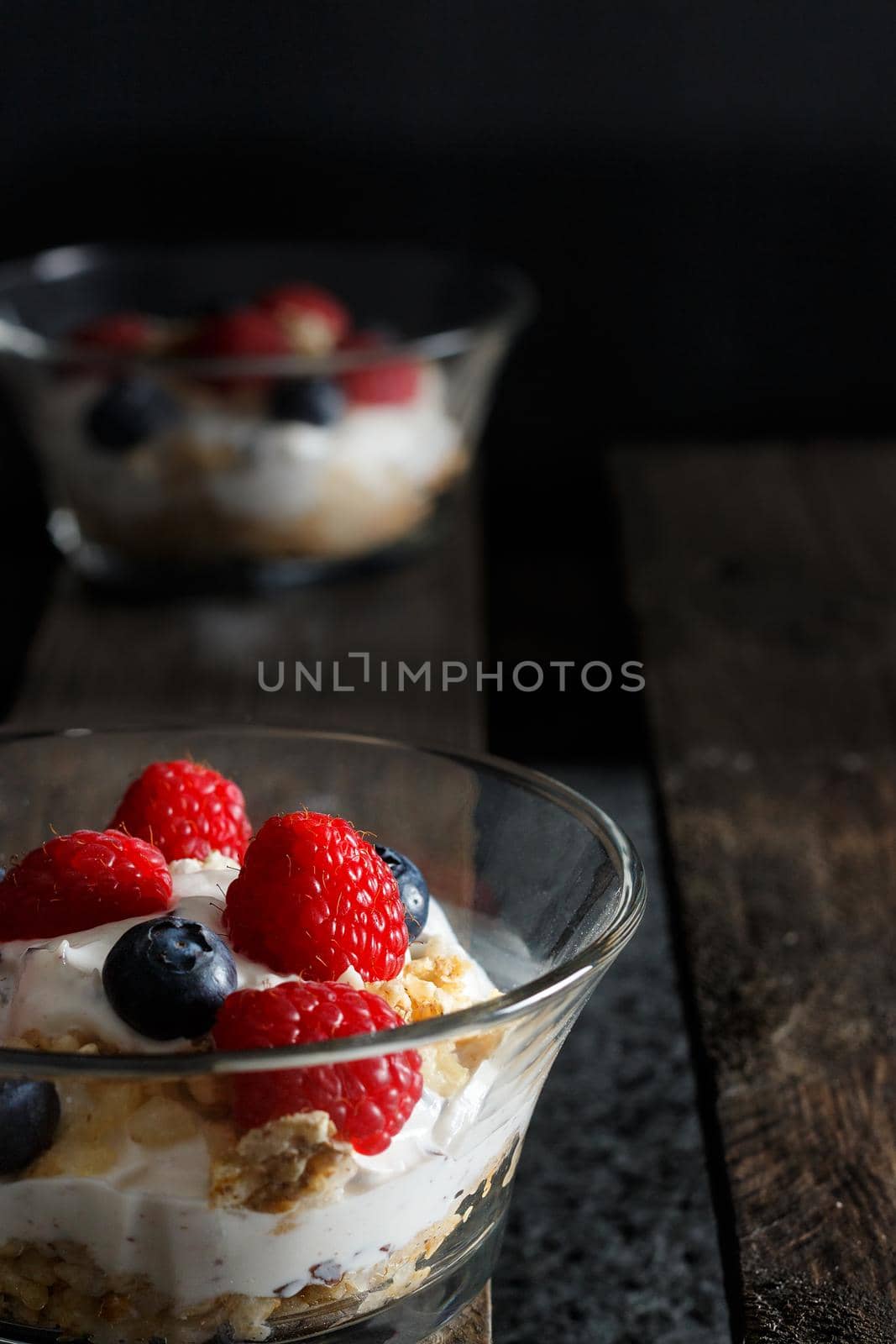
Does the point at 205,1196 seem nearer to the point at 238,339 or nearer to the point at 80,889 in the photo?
the point at 80,889

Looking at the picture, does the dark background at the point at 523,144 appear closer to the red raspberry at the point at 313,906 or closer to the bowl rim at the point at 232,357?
the bowl rim at the point at 232,357

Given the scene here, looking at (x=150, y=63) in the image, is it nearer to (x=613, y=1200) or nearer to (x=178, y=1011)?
(x=613, y=1200)

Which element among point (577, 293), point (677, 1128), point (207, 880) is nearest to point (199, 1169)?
point (207, 880)

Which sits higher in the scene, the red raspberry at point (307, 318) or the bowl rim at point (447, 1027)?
the bowl rim at point (447, 1027)

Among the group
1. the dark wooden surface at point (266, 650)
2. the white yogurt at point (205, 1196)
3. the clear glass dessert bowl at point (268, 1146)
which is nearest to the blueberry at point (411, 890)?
the clear glass dessert bowl at point (268, 1146)

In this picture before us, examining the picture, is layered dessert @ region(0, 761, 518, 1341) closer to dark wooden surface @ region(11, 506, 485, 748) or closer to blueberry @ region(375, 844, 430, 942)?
blueberry @ region(375, 844, 430, 942)

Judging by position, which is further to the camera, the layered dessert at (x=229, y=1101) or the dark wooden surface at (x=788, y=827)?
the dark wooden surface at (x=788, y=827)

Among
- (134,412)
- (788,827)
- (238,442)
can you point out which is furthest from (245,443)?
(788,827)
